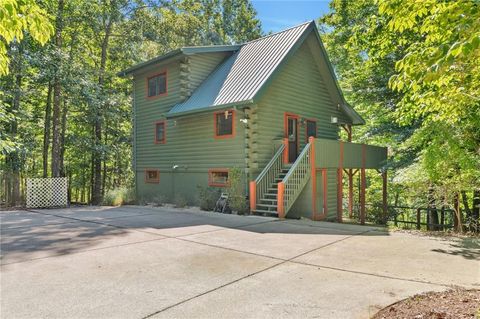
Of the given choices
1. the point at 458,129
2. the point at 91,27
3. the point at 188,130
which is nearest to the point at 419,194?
the point at 458,129

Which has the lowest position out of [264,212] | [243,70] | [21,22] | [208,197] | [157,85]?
[264,212]

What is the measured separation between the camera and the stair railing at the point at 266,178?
→ 37.5 feet

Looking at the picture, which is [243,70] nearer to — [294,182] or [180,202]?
[294,182]

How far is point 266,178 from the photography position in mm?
12234

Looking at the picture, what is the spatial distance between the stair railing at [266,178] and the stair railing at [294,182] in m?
1.06

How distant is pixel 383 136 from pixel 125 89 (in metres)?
16.9

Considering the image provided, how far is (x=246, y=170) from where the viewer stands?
1249 centimetres

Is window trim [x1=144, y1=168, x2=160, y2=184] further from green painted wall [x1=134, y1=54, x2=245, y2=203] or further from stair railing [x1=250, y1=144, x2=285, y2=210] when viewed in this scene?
stair railing [x1=250, y1=144, x2=285, y2=210]

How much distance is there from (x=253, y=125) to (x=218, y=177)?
2639 mm

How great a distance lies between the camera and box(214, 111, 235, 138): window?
13172 mm

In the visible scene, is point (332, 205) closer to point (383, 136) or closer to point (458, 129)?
point (383, 136)

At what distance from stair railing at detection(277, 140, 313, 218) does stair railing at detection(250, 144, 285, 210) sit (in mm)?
1062

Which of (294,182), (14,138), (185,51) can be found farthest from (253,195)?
(14,138)

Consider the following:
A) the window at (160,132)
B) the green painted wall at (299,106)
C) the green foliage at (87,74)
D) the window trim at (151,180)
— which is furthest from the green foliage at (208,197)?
the green foliage at (87,74)
